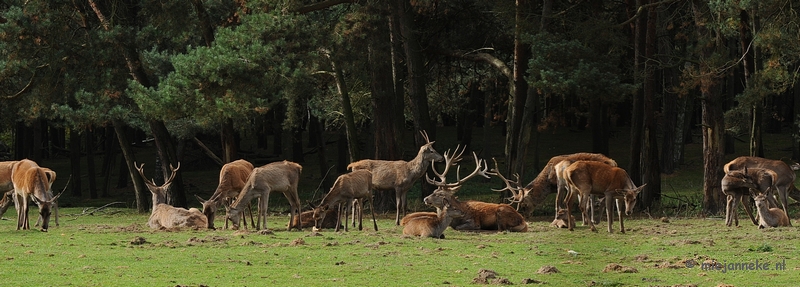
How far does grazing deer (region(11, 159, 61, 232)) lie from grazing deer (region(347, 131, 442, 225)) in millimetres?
6370

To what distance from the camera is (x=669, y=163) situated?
123 ft

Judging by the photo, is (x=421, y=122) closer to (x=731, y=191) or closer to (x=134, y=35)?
(x=134, y=35)

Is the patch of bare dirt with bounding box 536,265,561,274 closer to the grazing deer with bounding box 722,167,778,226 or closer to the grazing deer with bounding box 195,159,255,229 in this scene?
the grazing deer with bounding box 722,167,778,226

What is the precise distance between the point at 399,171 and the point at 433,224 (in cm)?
559

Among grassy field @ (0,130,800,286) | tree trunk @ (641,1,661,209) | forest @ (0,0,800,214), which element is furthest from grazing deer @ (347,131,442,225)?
tree trunk @ (641,1,661,209)

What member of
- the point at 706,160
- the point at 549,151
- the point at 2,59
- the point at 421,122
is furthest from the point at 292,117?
the point at 549,151

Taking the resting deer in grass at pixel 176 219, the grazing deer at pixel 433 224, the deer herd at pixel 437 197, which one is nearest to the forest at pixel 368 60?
the deer herd at pixel 437 197

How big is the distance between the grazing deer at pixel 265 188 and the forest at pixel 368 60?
4011 mm

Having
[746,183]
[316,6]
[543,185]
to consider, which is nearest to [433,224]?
[543,185]

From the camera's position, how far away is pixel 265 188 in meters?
19.4

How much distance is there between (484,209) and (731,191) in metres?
4.79

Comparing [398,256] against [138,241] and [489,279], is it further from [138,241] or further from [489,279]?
[138,241]

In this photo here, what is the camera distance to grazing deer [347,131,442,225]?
23.3 metres

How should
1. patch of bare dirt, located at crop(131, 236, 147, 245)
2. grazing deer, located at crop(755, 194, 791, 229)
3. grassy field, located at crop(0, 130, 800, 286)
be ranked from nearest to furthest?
grassy field, located at crop(0, 130, 800, 286) < patch of bare dirt, located at crop(131, 236, 147, 245) < grazing deer, located at crop(755, 194, 791, 229)
